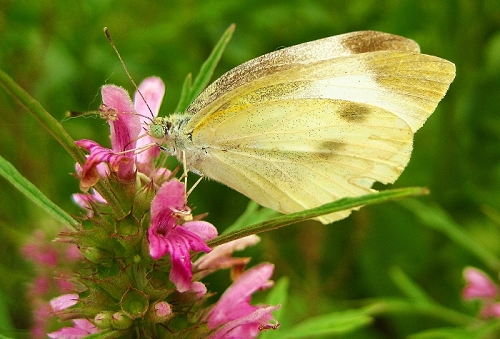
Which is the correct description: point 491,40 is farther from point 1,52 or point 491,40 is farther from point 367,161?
point 1,52

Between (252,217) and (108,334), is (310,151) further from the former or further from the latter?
(108,334)

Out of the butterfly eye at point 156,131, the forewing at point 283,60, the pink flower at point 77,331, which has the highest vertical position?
the forewing at point 283,60

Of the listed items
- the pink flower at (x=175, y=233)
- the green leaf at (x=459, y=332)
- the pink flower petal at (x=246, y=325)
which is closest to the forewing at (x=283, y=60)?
the pink flower at (x=175, y=233)

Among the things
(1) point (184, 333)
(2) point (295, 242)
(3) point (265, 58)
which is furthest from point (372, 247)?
(1) point (184, 333)

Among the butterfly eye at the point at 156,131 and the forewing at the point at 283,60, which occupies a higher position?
the forewing at the point at 283,60

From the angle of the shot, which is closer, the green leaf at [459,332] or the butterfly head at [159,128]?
the butterfly head at [159,128]

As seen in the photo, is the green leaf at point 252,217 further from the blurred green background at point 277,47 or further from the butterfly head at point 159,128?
the blurred green background at point 277,47
